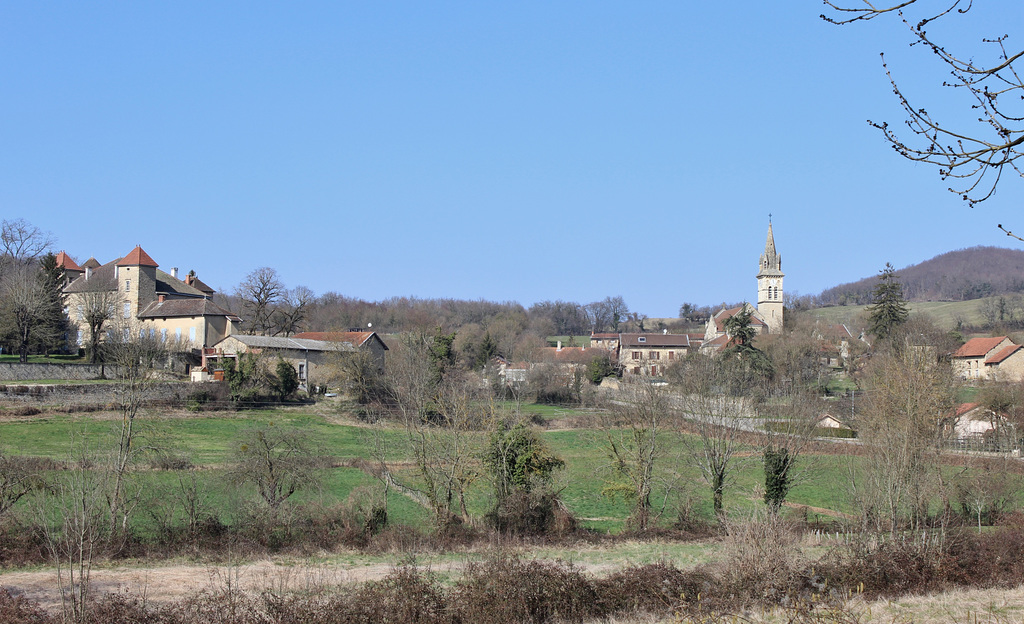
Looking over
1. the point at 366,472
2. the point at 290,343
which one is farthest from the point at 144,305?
the point at 366,472

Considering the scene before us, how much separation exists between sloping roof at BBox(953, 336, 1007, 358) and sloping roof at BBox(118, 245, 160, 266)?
69398 mm

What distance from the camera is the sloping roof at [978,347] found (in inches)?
2837

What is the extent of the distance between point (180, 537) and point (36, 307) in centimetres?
3887

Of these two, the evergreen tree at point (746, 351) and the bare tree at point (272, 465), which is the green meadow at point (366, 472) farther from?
the evergreen tree at point (746, 351)

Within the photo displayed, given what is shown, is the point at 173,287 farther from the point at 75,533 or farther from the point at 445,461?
the point at 75,533

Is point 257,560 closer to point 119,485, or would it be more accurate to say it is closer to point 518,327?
point 119,485

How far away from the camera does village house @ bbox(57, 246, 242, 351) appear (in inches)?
2338

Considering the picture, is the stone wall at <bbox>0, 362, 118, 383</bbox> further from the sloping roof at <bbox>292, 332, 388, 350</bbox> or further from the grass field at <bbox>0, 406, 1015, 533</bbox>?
the sloping roof at <bbox>292, 332, 388, 350</bbox>

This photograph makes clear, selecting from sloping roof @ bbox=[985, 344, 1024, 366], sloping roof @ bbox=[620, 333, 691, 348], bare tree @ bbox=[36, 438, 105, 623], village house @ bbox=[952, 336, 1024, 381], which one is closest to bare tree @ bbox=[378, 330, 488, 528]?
bare tree @ bbox=[36, 438, 105, 623]

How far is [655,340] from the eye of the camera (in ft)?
305

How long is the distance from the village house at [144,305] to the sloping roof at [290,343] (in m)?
2.54

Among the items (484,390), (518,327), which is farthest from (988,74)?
(518,327)

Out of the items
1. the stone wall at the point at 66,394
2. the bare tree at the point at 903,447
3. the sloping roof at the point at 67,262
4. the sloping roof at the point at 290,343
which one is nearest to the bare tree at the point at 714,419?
the bare tree at the point at 903,447

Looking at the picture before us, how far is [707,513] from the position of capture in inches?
1169
